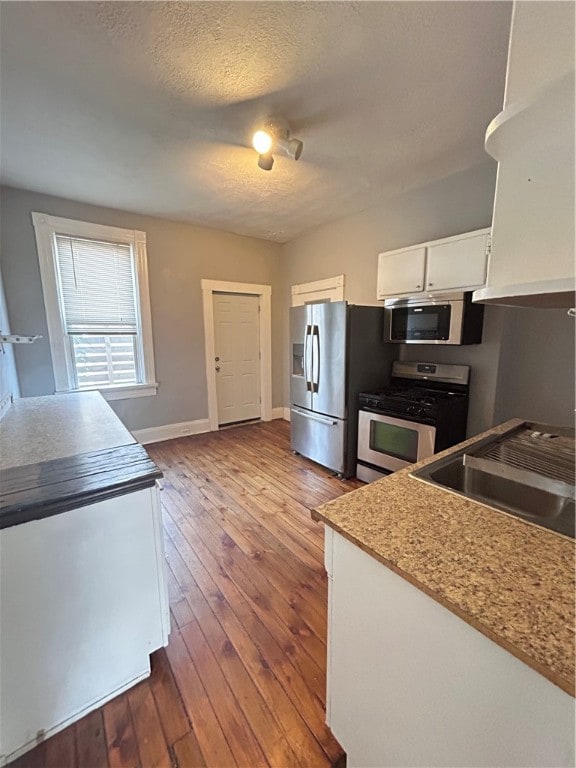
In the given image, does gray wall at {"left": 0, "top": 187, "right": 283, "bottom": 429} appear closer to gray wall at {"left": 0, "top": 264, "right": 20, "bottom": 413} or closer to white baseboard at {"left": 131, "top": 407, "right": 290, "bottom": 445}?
white baseboard at {"left": 131, "top": 407, "right": 290, "bottom": 445}

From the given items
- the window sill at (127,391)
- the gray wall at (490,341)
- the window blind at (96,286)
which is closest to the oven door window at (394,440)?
the gray wall at (490,341)

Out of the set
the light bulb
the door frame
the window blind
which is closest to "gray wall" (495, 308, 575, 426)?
the light bulb

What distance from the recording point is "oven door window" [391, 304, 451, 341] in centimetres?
262

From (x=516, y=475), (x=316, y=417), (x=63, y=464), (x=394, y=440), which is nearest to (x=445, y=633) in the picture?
(x=516, y=475)

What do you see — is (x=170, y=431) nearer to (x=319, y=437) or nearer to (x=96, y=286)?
(x=96, y=286)

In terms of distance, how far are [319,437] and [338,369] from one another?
783 mm

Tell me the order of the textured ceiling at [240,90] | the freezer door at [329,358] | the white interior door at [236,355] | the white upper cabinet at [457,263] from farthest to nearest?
the white interior door at [236,355], the freezer door at [329,358], the white upper cabinet at [457,263], the textured ceiling at [240,90]

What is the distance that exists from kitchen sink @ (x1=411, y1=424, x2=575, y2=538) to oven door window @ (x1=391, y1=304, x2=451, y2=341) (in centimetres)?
137

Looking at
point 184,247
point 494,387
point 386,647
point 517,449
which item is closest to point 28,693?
point 386,647

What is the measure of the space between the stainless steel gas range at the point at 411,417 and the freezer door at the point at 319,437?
195 mm

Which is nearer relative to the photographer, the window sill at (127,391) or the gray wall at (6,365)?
the gray wall at (6,365)

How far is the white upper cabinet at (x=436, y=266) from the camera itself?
250 centimetres

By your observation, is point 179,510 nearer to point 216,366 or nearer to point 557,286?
point 216,366

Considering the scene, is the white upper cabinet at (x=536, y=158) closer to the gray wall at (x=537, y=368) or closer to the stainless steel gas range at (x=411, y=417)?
the stainless steel gas range at (x=411, y=417)
